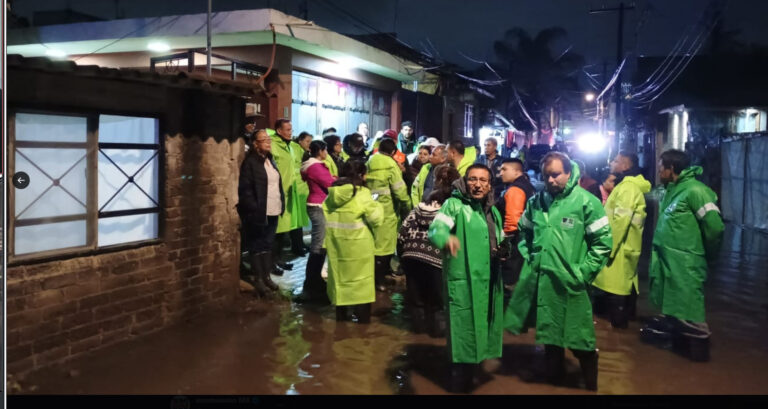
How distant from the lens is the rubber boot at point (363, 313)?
6.68 metres

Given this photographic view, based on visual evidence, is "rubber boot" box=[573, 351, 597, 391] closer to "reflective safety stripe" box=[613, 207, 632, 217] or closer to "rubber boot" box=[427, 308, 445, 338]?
"rubber boot" box=[427, 308, 445, 338]

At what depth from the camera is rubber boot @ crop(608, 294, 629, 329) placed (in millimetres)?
6656

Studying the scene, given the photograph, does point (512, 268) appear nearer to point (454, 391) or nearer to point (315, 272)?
point (315, 272)

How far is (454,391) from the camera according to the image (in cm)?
474

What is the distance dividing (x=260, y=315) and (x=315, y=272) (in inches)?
35.7

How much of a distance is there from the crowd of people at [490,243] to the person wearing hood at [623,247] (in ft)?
0.05

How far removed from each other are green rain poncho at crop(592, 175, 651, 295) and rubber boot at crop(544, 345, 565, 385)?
65.2 inches

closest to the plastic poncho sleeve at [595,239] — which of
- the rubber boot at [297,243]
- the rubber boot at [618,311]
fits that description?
the rubber boot at [618,311]

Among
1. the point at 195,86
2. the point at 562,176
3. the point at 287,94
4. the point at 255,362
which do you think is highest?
the point at 287,94

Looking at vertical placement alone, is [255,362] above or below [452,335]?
below

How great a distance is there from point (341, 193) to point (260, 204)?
1289 millimetres

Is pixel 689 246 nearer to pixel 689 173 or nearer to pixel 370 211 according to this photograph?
pixel 689 173

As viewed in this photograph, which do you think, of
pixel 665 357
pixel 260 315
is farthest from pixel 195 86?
pixel 665 357


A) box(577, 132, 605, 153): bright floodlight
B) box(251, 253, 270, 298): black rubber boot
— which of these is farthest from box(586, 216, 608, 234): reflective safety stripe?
box(577, 132, 605, 153): bright floodlight
